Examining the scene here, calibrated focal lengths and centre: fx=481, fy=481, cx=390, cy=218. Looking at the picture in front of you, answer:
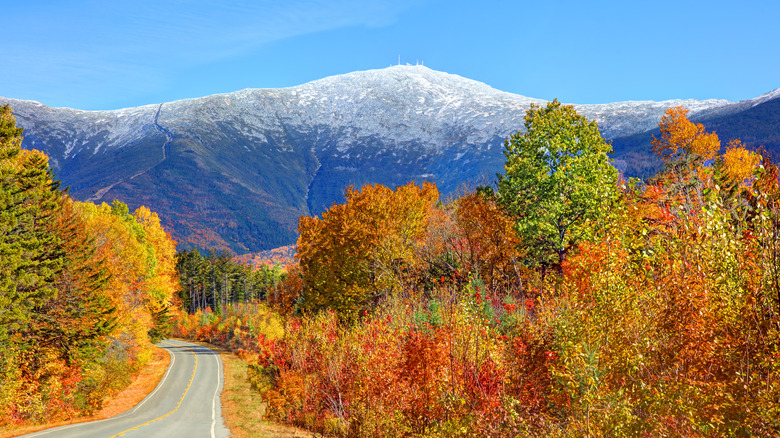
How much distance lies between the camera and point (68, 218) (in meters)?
33.5

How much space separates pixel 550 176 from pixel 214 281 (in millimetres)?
113255

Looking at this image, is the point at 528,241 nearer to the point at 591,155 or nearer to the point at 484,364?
the point at 591,155

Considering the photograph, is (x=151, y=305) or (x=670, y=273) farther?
(x=151, y=305)

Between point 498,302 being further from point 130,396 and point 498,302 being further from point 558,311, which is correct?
point 130,396

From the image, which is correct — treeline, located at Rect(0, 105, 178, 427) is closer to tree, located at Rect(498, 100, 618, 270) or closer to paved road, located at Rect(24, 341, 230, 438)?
paved road, located at Rect(24, 341, 230, 438)

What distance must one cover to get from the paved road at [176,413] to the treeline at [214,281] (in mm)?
59972

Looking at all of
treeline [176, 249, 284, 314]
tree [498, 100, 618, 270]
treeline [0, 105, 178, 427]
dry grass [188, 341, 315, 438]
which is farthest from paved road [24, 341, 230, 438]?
treeline [176, 249, 284, 314]

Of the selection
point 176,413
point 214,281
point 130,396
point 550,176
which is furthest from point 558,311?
point 214,281

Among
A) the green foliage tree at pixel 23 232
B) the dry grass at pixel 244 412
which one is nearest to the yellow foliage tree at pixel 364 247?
the dry grass at pixel 244 412

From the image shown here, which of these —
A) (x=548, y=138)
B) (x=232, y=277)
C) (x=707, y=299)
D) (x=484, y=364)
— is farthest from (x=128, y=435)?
(x=232, y=277)

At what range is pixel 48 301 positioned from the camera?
30.8 meters

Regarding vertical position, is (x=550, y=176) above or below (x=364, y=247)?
above

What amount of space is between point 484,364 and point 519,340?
1607 millimetres

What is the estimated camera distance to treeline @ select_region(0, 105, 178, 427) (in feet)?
85.6
